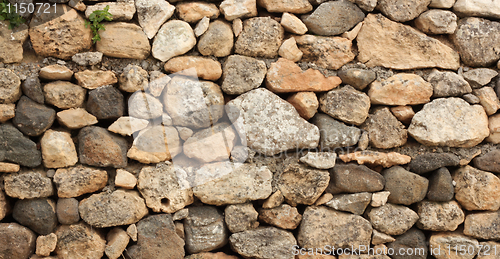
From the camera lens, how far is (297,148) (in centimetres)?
243

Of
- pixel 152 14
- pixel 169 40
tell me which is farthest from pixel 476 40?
pixel 152 14

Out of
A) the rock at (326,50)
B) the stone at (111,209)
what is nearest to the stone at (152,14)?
the rock at (326,50)

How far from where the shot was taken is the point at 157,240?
221cm

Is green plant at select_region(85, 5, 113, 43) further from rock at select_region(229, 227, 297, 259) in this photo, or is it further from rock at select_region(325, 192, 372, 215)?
rock at select_region(325, 192, 372, 215)

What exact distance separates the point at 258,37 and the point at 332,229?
1421mm

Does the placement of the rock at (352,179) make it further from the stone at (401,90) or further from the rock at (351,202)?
the stone at (401,90)

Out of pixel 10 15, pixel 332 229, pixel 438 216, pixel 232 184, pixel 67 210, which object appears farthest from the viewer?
pixel 438 216

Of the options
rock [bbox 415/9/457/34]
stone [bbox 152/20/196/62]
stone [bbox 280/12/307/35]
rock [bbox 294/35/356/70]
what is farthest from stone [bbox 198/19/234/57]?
rock [bbox 415/9/457/34]

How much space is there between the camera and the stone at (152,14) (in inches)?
86.1

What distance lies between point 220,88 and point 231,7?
54cm

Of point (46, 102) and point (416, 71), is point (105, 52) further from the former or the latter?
point (416, 71)

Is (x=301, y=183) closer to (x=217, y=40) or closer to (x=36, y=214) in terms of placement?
(x=217, y=40)

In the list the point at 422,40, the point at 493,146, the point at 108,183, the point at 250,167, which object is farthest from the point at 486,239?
the point at 108,183

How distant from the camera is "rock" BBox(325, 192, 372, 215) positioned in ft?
8.05
